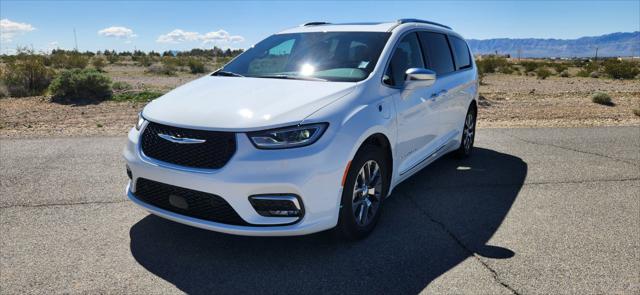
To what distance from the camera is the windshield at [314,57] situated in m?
→ 4.44

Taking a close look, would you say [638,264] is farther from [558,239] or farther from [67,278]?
[67,278]

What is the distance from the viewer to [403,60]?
4.84 metres

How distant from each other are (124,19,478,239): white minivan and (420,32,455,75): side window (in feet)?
1.58

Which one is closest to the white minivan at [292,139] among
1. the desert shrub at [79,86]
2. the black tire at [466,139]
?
the black tire at [466,139]

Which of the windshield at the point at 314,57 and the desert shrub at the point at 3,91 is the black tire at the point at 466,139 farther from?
the desert shrub at the point at 3,91

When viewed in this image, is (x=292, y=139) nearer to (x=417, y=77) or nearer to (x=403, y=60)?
(x=417, y=77)

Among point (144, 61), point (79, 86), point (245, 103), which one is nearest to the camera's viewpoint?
point (245, 103)

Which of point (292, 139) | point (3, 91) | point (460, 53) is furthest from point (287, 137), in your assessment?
point (3, 91)

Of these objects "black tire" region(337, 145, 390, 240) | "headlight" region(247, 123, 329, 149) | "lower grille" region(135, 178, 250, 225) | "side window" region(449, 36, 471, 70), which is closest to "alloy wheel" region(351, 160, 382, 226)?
"black tire" region(337, 145, 390, 240)

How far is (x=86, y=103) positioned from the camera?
12.8m

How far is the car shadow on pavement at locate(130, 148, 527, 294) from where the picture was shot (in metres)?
3.42

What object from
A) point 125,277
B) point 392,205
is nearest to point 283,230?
point 125,277

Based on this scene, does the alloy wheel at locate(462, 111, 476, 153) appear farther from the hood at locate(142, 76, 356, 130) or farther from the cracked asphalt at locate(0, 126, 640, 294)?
the hood at locate(142, 76, 356, 130)

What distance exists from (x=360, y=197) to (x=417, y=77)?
121 cm
